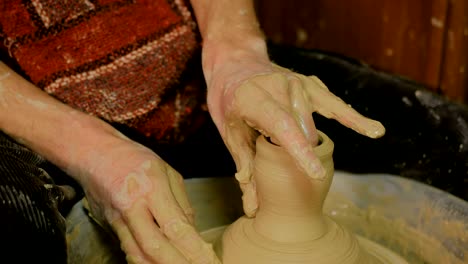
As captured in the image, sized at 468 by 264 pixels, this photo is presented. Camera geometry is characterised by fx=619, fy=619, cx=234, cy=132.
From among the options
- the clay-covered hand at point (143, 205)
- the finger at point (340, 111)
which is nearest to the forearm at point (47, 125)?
the clay-covered hand at point (143, 205)

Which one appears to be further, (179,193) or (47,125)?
(47,125)

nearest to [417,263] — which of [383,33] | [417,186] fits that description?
[417,186]

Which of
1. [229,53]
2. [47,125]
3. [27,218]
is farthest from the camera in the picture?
[229,53]

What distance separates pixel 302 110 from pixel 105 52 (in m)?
0.57

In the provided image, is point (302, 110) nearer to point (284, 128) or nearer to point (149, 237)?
point (284, 128)

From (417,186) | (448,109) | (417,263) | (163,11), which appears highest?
(163,11)

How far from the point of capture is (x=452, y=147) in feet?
4.59

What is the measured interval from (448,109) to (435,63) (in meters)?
1.16

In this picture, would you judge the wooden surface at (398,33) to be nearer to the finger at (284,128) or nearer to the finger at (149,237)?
the finger at (284,128)

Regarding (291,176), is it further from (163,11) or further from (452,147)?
(163,11)

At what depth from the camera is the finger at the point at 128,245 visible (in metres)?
1.06

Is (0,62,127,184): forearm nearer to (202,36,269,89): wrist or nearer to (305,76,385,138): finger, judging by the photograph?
(202,36,269,89): wrist

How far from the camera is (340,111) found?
1029mm

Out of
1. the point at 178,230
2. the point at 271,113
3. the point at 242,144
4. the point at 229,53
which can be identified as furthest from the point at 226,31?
the point at 178,230
